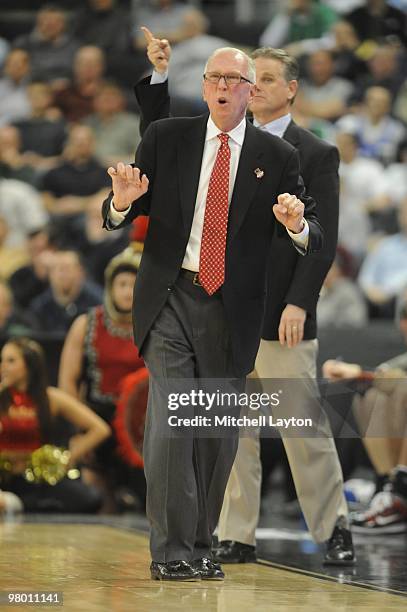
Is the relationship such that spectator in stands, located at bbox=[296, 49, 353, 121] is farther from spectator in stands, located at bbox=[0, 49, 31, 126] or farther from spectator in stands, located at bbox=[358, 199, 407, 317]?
spectator in stands, located at bbox=[0, 49, 31, 126]

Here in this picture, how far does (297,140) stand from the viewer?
543 cm

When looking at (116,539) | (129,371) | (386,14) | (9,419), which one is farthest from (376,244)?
(116,539)

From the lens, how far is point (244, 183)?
467 cm

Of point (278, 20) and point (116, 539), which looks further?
point (278, 20)

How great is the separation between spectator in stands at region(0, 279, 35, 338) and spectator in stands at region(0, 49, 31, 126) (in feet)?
13.3

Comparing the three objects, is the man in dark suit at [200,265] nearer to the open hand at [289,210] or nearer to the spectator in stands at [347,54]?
the open hand at [289,210]

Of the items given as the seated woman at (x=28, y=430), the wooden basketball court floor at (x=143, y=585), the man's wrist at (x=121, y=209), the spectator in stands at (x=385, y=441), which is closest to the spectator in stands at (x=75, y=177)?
the seated woman at (x=28, y=430)

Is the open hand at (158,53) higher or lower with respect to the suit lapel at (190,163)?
higher

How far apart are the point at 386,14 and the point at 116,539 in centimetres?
849

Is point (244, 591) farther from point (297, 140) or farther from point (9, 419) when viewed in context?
point (9, 419)

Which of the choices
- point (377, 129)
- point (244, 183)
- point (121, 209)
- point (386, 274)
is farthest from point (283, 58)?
point (377, 129)

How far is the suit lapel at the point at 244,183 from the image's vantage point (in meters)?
4.64

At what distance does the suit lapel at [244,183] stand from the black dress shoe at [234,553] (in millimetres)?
1432

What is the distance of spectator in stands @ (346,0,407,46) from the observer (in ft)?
42.9
